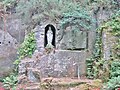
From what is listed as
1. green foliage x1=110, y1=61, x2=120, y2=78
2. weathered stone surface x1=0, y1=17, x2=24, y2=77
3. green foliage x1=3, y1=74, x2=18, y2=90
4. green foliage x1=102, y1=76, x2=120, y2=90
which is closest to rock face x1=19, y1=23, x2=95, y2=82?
green foliage x1=3, y1=74, x2=18, y2=90

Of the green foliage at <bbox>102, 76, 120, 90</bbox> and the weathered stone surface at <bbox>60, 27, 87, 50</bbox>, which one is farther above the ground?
the weathered stone surface at <bbox>60, 27, 87, 50</bbox>

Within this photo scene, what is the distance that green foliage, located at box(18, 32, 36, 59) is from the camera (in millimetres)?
18500

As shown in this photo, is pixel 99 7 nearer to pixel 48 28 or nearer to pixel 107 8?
pixel 107 8

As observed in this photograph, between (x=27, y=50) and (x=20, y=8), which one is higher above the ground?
(x=20, y=8)

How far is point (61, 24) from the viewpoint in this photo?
720 inches

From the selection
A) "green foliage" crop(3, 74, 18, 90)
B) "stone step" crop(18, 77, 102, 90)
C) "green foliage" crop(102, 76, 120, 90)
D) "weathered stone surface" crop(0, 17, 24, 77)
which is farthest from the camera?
"weathered stone surface" crop(0, 17, 24, 77)

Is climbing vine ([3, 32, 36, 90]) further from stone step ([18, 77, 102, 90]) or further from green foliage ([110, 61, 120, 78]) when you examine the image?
green foliage ([110, 61, 120, 78])

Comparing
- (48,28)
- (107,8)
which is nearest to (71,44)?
(48,28)

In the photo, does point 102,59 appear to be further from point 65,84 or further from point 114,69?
point 65,84

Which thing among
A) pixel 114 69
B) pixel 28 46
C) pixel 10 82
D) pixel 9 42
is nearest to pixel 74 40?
pixel 28 46

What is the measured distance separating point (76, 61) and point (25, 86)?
3065 mm

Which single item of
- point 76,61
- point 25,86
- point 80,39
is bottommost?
point 25,86

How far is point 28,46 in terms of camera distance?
1864cm

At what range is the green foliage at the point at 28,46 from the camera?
60.7 ft
